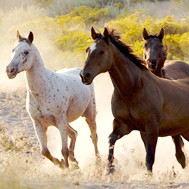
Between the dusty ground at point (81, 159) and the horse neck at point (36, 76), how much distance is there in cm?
102

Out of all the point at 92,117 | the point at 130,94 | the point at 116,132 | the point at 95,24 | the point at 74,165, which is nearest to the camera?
the point at 130,94

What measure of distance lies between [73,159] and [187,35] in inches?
579

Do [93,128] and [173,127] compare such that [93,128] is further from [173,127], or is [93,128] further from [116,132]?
[116,132]

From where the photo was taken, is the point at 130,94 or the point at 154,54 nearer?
the point at 130,94

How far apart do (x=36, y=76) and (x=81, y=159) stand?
90.5 inches

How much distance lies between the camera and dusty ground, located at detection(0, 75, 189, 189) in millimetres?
9312

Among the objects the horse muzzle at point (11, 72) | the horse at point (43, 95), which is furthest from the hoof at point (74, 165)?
the horse muzzle at point (11, 72)

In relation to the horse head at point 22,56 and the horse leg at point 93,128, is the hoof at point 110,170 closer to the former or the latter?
the horse head at point 22,56

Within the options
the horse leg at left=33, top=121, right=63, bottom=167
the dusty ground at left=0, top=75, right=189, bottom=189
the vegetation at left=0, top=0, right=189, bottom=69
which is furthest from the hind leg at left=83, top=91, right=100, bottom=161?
→ the vegetation at left=0, top=0, right=189, bottom=69

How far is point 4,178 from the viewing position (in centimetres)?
783

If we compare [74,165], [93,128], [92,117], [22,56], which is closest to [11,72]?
[22,56]

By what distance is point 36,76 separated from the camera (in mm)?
11680

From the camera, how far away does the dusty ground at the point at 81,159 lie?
9.31 meters

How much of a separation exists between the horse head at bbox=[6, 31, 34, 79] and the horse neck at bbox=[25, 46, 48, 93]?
17 cm
